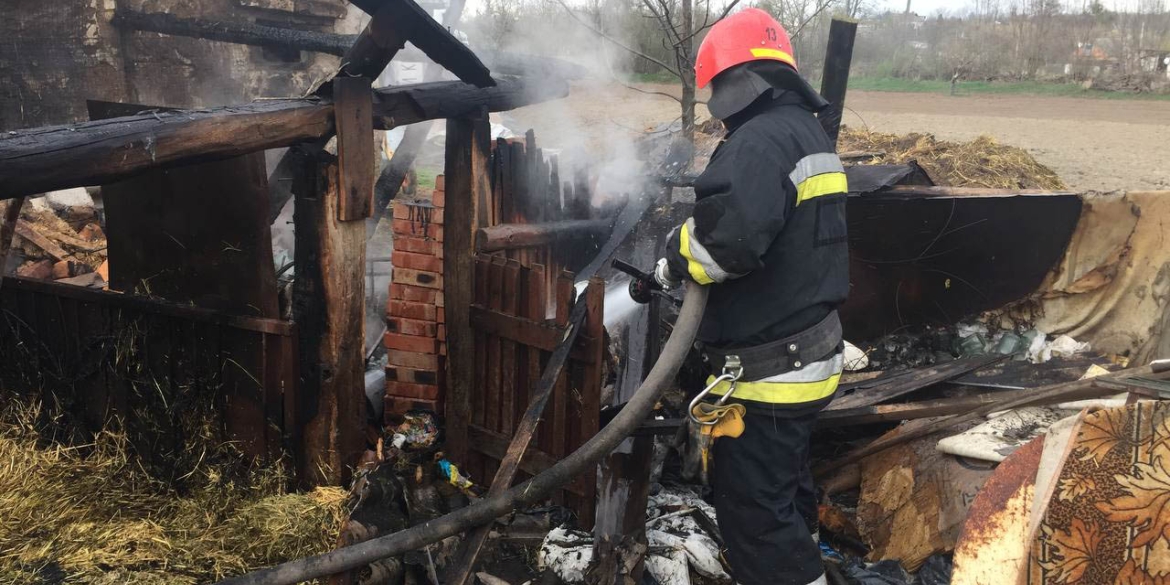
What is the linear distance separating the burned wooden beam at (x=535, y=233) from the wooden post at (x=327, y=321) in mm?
877

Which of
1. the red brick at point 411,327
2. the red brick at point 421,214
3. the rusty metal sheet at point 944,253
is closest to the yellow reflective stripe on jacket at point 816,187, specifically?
the red brick at point 421,214

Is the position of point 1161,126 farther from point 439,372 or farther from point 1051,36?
point 439,372

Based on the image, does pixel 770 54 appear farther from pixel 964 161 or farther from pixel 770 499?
pixel 964 161

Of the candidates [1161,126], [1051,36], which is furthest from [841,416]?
[1051,36]

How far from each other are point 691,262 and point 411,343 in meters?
2.05

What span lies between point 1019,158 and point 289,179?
9.21 metres

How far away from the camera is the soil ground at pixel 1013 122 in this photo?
42.9ft

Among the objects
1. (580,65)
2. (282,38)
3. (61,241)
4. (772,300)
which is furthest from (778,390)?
(61,241)

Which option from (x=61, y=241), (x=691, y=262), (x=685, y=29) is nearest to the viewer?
(x=691, y=262)

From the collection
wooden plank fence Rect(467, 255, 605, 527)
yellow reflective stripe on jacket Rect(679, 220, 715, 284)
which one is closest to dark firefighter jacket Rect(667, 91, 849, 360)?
yellow reflective stripe on jacket Rect(679, 220, 715, 284)

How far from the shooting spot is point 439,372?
448 cm

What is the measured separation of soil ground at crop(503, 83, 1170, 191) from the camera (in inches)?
515

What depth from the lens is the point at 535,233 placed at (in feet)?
16.6

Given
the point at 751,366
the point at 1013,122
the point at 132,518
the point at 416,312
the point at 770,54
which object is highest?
the point at 1013,122
